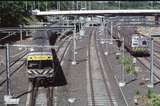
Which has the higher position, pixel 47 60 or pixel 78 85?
pixel 47 60

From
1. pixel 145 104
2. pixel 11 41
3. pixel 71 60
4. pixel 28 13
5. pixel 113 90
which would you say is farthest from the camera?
pixel 28 13

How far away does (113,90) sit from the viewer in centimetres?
4369

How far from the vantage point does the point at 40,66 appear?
43938 mm

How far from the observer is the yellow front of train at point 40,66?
43.9 meters

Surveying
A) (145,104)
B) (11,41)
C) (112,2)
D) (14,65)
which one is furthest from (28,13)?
(145,104)

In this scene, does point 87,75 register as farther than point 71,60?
No

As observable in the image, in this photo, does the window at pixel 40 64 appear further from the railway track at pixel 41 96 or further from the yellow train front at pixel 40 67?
the railway track at pixel 41 96

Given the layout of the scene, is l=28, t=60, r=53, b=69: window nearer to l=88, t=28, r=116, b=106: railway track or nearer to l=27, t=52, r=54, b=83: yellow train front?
l=27, t=52, r=54, b=83: yellow train front

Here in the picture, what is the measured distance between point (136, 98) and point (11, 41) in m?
53.2

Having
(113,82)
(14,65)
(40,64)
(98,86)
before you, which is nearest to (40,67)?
(40,64)

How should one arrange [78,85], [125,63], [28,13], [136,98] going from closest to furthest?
[136,98], [78,85], [125,63], [28,13]

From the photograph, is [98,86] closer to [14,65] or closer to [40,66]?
[40,66]

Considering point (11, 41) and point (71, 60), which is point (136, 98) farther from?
point (11, 41)

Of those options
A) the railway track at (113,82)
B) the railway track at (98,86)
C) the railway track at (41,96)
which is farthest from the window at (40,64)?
the railway track at (113,82)
